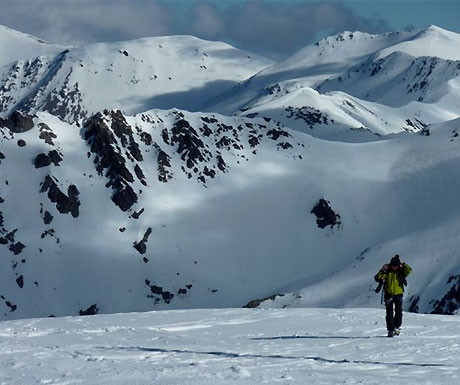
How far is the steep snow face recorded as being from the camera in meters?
129

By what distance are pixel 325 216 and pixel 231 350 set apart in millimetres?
129743

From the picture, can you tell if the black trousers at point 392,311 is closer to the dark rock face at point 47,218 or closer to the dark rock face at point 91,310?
the dark rock face at point 91,310

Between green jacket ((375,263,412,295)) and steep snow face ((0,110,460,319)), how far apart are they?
90.2 meters

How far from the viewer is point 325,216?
149 metres

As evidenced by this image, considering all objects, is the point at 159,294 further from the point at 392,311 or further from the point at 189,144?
the point at 392,311

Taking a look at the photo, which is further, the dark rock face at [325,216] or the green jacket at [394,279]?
the dark rock face at [325,216]

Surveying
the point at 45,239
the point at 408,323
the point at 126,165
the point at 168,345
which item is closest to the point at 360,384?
the point at 168,345

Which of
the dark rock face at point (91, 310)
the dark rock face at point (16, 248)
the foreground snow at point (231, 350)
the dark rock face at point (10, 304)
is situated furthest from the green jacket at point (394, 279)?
the dark rock face at point (16, 248)

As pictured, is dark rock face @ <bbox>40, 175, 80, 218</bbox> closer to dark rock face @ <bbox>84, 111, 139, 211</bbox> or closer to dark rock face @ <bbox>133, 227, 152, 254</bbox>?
dark rock face @ <bbox>84, 111, 139, 211</bbox>

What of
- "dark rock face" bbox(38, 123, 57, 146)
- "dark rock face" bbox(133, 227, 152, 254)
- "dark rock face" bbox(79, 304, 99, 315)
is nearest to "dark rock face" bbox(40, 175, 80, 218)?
"dark rock face" bbox(38, 123, 57, 146)

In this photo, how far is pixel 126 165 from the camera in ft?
497

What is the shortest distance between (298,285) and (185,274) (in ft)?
70.3

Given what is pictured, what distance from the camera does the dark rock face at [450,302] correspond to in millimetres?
99375

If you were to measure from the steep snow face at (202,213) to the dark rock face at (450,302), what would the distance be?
849 centimetres
